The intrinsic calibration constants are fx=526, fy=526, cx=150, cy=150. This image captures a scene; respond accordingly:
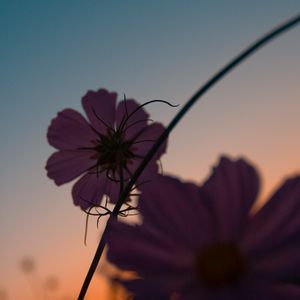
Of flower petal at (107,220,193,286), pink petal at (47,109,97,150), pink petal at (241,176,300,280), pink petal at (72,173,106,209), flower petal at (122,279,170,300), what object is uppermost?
pink petal at (47,109,97,150)

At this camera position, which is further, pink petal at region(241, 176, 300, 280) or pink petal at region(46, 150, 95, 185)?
pink petal at region(46, 150, 95, 185)

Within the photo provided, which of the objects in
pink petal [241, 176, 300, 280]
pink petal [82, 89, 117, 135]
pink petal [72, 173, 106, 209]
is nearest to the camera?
pink petal [241, 176, 300, 280]

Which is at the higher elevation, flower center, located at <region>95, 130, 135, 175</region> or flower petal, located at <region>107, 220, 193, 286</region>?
flower center, located at <region>95, 130, 135, 175</region>

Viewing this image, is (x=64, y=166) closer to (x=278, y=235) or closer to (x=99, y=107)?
(x=99, y=107)

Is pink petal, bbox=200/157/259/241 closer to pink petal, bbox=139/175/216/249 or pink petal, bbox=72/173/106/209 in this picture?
pink petal, bbox=139/175/216/249

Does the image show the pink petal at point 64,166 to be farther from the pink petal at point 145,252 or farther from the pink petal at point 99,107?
the pink petal at point 145,252

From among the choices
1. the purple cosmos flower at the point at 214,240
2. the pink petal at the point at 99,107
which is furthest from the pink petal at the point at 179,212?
the pink petal at the point at 99,107

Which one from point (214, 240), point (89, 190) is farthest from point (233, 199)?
point (89, 190)

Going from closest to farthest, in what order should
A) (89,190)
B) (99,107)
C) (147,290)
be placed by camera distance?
(147,290), (89,190), (99,107)

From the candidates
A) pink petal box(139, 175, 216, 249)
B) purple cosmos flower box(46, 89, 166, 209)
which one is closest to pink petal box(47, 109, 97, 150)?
purple cosmos flower box(46, 89, 166, 209)
